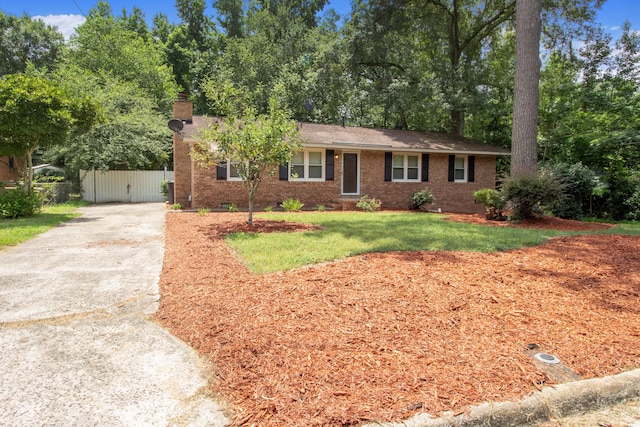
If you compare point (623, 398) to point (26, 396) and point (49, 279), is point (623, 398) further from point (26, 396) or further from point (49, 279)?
point (49, 279)

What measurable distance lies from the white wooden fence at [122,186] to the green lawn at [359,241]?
46.2 ft

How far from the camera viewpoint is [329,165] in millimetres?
15312

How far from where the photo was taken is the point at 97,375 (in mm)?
2611

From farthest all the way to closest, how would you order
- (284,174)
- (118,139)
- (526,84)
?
1. (118,139)
2. (284,174)
3. (526,84)

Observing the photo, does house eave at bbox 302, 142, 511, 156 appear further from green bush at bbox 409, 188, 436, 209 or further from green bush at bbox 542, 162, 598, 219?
green bush at bbox 542, 162, 598, 219

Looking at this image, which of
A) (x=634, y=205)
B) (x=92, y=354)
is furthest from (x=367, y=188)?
(x=92, y=354)

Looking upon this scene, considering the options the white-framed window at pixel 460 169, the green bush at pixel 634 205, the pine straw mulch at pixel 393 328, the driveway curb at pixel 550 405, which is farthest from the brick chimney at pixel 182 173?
the green bush at pixel 634 205

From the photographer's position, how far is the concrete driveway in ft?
A: 7.30

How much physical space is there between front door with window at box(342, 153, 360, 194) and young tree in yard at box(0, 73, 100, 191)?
375 inches

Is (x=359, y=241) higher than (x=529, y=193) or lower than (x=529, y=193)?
lower

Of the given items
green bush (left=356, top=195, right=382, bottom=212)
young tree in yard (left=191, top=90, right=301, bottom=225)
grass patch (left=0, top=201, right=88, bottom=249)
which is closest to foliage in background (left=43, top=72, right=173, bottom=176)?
grass patch (left=0, top=201, right=88, bottom=249)

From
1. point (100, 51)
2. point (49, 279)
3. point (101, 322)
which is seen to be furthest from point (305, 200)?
point (100, 51)

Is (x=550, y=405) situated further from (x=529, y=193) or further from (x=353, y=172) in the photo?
(x=353, y=172)

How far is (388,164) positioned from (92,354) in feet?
48.0
